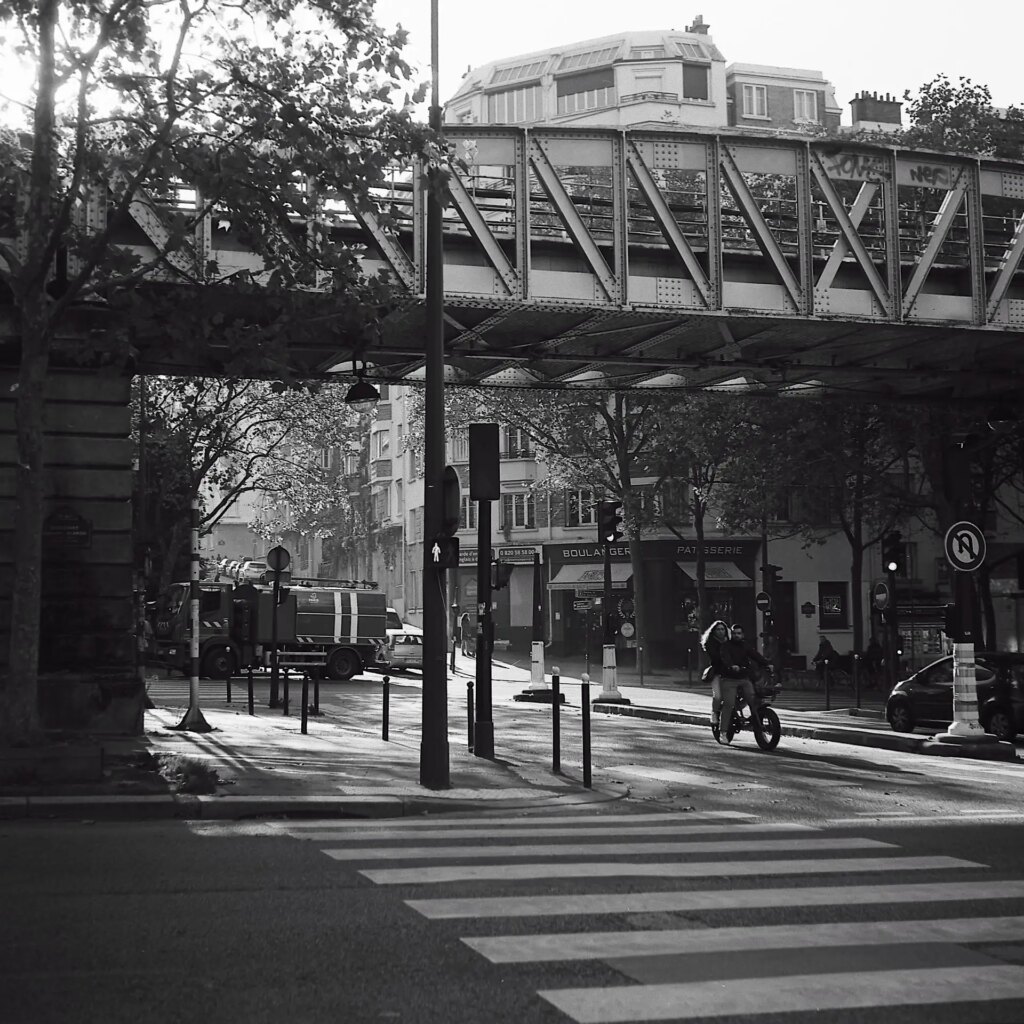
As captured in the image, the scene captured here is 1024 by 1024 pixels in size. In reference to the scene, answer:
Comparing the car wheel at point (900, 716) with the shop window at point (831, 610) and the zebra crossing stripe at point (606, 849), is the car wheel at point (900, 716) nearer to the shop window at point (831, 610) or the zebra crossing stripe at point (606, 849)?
the zebra crossing stripe at point (606, 849)

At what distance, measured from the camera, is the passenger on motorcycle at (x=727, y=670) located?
20047mm

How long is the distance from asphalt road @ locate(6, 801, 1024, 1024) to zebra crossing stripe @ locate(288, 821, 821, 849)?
7 cm

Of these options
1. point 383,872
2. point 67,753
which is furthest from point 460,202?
point 383,872

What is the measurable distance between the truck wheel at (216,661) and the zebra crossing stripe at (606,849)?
3426cm

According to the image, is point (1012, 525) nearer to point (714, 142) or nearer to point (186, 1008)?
point (714, 142)

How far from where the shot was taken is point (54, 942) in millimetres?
6266

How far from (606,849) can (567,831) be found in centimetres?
110

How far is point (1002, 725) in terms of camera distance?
22.8 metres

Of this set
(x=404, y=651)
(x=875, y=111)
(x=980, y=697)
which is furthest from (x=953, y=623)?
(x=875, y=111)

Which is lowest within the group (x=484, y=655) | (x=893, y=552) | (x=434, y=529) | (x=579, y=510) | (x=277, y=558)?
(x=484, y=655)

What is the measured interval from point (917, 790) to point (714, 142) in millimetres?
9380

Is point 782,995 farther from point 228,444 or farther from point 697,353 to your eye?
point 228,444

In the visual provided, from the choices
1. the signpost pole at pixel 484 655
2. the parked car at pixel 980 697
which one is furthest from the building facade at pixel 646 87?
the signpost pole at pixel 484 655

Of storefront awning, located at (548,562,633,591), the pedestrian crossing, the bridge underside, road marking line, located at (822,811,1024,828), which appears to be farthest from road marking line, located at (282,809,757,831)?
storefront awning, located at (548,562,633,591)
